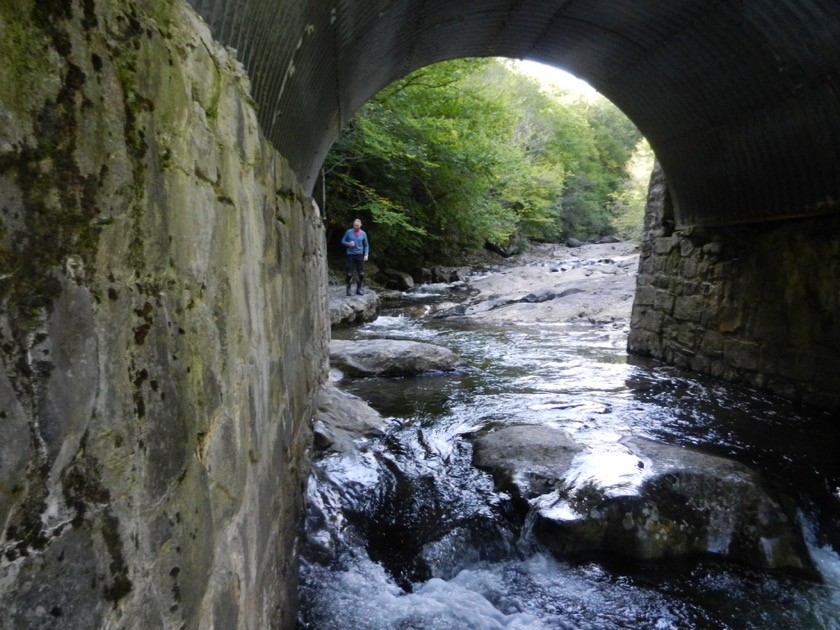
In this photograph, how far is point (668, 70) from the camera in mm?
5117

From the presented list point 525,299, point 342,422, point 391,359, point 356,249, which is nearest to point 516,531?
point 342,422

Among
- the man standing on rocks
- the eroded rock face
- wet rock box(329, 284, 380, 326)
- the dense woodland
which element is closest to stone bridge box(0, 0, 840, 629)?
the eroded rock face

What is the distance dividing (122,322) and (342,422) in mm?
3490

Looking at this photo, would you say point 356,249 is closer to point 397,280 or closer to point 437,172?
point 437,172

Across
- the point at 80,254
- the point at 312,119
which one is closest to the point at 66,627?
the point at 80,254

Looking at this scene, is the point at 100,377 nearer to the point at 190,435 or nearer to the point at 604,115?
the point at 190,435

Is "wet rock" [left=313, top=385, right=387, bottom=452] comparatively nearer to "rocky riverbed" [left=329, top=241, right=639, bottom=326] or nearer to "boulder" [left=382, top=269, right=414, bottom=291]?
"rocky riverbed" [left=329, top=241, right=639, bottom=326]

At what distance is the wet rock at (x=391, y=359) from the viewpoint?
255 inches

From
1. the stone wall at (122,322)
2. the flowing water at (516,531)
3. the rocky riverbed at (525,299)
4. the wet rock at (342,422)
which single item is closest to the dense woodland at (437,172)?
the rocky riverbed at (525,299)

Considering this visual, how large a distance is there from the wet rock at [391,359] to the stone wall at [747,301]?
286cm

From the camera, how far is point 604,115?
44.7 m

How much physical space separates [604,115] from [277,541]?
48750mm

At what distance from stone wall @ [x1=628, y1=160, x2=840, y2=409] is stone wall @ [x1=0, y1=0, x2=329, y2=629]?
5.40 m

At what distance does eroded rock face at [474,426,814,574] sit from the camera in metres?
3.03
